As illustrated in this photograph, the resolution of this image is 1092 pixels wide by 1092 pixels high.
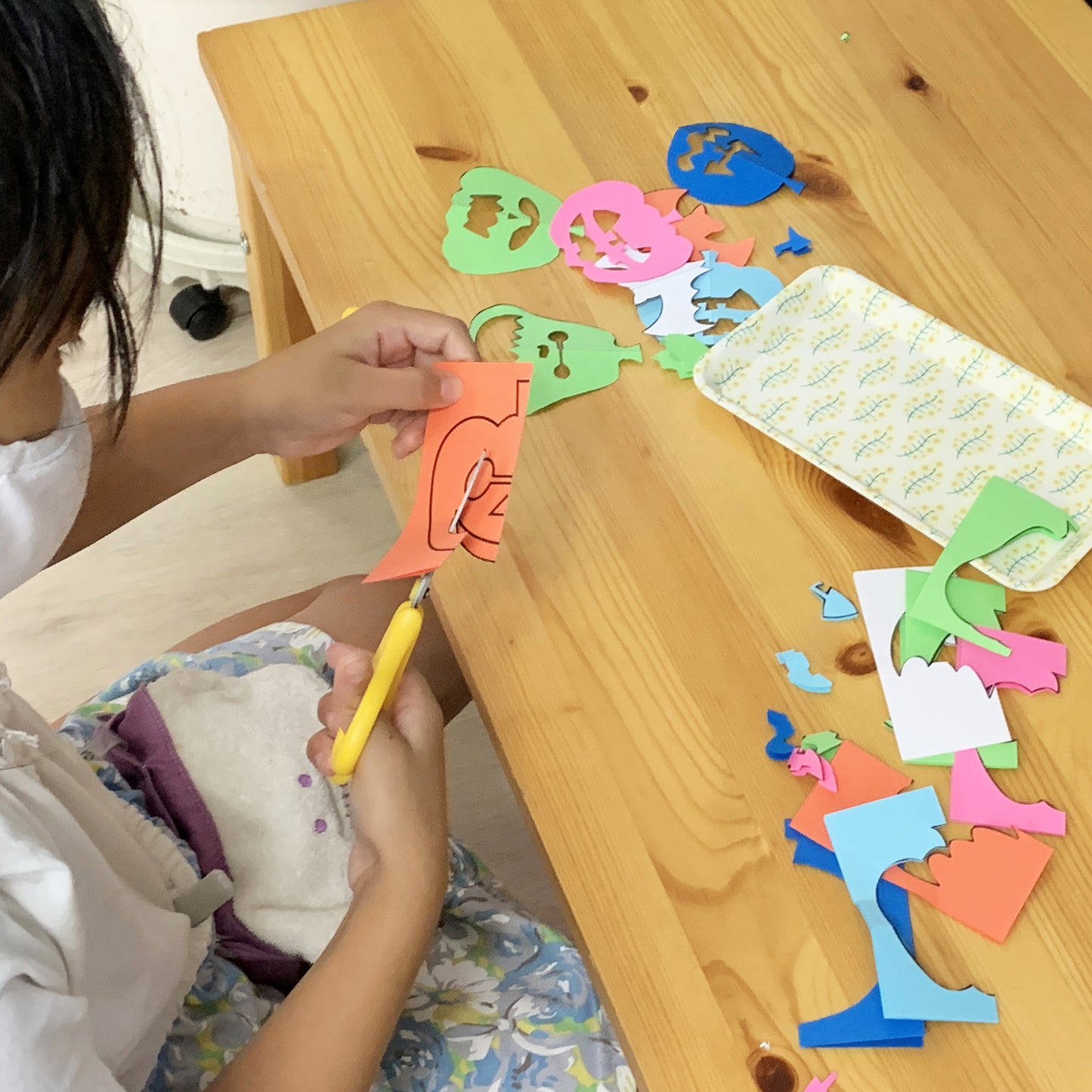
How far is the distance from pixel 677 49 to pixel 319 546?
→ 71 cm

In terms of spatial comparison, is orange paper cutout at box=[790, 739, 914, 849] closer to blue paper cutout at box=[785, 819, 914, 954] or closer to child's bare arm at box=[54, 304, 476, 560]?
blue paper cutout at box=[785, 819, 914, 954]

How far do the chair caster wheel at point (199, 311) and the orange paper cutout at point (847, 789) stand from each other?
1.12 meters

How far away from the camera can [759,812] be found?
0.55m

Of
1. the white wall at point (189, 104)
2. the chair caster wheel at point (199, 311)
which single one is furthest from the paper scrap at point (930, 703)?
the chair caster wheel at point (199, 311)

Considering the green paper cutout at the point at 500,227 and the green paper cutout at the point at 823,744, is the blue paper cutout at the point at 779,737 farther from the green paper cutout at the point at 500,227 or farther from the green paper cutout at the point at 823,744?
the green paper cutout at the point at 500,227

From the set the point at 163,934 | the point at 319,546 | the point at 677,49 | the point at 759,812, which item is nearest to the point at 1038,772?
the point at 759,812

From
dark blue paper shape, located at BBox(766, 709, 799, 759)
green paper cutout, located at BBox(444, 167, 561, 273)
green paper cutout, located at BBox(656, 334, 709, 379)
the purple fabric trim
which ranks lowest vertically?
the purple fabric trim

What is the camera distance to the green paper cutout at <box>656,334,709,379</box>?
27.2 inches

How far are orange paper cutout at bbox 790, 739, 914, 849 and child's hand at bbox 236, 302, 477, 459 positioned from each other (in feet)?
0.92

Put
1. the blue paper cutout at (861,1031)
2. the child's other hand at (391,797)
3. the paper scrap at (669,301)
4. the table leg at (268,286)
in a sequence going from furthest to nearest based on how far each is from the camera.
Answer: the table leg at (268,286), the paper scrap at (669,301), the child's other hand at (391,797), the blue paper cutout at (861,1031)

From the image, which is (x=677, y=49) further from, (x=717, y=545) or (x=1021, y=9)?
(x=717, y=545)

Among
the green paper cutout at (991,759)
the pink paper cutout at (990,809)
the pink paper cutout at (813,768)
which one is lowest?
the pink paper cutout at (990,809)

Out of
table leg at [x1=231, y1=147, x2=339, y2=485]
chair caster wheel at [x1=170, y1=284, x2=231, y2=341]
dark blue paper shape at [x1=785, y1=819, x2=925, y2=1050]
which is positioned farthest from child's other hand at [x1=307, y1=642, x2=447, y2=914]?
chair caster wheel at [x1=170, y1=284, x2=231, y2=341]

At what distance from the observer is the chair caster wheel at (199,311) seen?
57.2 inches
